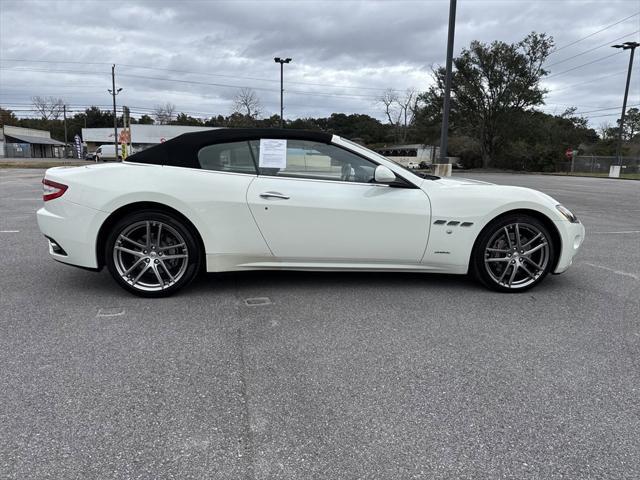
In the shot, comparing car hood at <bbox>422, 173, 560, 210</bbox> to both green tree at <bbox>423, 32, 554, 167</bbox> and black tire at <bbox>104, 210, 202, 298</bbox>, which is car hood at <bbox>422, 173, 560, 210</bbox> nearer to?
black tire at <bbox>104, 210, 202, 298</bbox>

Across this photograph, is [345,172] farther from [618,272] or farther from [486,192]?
[618,272]

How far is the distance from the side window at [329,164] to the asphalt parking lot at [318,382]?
1.06m

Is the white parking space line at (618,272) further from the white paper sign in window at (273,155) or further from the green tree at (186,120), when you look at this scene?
the green tree at (186,120)

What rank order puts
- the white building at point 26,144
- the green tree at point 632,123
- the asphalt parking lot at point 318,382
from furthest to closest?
the green tree at point 632,123
the white building at point 26,144
the asphalt parking lot at point 318,382

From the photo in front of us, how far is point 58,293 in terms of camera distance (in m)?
4.23

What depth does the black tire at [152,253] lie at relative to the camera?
3992 mm

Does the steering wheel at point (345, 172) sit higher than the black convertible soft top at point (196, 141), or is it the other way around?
the black convertible soft top at point (196, 141)

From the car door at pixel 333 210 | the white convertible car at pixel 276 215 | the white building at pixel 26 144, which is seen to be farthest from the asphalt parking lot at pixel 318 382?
the white building at pixel 26 144

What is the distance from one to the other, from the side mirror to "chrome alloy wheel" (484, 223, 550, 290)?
1.11 metres

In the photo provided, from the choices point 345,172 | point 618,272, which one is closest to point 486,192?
point 345,172

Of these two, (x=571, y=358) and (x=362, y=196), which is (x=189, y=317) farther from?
(x=571, y=358)

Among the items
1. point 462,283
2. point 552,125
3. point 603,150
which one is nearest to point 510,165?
point 552,125

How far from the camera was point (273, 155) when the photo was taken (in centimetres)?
415

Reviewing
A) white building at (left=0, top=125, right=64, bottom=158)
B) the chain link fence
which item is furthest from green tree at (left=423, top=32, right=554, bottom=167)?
white building at (left=0, top=125, right=64, bottom=158)
